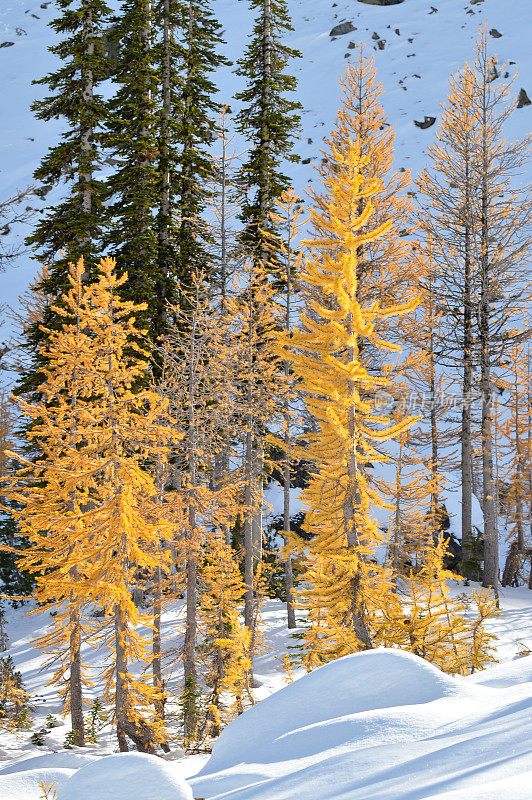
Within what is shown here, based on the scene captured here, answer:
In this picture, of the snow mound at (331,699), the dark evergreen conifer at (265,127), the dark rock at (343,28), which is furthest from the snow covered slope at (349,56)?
the snow mound at (331,699)

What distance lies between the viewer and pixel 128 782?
15.5 ft

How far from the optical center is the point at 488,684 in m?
5.49

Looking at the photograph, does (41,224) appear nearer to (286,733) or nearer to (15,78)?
(286,733)

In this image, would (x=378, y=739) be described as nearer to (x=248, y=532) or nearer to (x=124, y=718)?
(x=124, y=718)

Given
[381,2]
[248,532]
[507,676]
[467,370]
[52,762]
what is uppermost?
[381,2]

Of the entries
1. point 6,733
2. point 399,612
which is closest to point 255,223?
point 399,612

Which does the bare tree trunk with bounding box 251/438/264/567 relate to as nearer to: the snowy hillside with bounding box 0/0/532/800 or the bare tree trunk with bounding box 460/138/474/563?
the snowy hillside with bounding box 0/0/532/800

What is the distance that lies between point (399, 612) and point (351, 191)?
7101 mm

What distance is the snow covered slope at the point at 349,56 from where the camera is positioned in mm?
47969

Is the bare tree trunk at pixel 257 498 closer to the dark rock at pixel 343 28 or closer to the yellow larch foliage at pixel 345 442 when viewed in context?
the yellow larch foliage at pixel 345 442

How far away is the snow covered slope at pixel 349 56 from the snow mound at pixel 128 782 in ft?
148

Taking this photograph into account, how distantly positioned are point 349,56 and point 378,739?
64298 mm

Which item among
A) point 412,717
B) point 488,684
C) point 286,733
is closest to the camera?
point 412,717

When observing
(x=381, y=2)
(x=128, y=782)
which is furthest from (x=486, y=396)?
(x=381, y=2)
